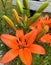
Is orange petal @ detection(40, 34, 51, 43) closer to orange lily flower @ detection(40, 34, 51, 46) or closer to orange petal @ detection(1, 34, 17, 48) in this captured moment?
orange lily flower @ detection(40, 34, 51, 46)

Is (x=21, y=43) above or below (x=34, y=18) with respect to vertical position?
below

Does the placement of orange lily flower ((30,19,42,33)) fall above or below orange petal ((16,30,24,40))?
above

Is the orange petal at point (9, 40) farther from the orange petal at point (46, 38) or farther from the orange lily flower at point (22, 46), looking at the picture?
the orange petal at point (46, 38)

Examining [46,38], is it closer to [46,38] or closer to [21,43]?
[46,38]

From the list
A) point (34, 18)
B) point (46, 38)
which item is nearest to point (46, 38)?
point (46, 38)

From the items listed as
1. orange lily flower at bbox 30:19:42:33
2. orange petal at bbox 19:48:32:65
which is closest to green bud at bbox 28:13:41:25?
orange lily flower at bbox 30:19:42:33

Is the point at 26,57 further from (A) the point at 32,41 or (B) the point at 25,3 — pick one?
(B) the point at 25,3

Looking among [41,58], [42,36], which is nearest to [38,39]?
[42,36]
